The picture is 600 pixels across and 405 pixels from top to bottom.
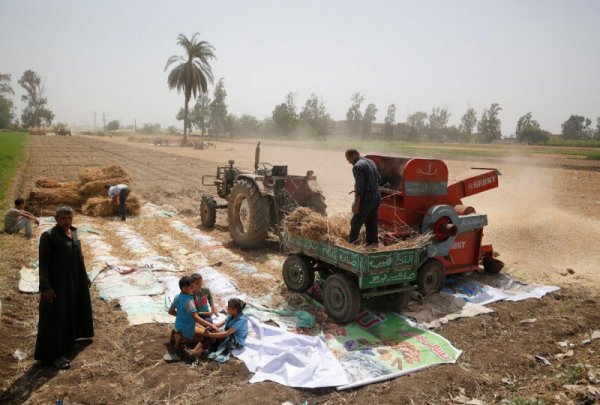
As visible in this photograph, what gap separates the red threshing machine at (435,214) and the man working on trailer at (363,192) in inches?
31.4

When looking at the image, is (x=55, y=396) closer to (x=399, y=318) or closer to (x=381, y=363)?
(x=381, y=363)

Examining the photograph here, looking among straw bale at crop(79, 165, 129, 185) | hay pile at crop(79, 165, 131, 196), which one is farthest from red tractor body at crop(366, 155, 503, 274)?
straw bale at crop(79, 165, 129, 185)

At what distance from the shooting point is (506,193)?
15.2 m

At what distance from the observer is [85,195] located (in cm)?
1249

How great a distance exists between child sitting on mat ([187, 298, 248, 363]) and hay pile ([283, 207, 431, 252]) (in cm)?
163

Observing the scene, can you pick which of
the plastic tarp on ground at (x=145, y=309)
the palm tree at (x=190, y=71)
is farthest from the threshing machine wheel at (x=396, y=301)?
the palm tree at (x=190, y=71)

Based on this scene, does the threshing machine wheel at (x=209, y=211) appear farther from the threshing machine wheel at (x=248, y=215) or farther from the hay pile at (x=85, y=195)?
the hay pile at (x=85, y=195)

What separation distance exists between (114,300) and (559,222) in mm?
9814

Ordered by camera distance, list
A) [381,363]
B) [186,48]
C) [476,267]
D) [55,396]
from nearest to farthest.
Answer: [55,396] < [381,363] < [476,267] < [186,48]

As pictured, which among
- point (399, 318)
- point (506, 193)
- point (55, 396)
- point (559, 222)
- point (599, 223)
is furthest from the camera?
point (506, 193)

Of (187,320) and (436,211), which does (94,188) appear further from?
(436,211)

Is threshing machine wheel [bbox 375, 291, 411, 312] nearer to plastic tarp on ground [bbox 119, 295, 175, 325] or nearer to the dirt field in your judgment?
the dirt field

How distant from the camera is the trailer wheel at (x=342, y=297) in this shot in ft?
18.1

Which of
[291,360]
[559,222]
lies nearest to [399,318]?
[291,360]
